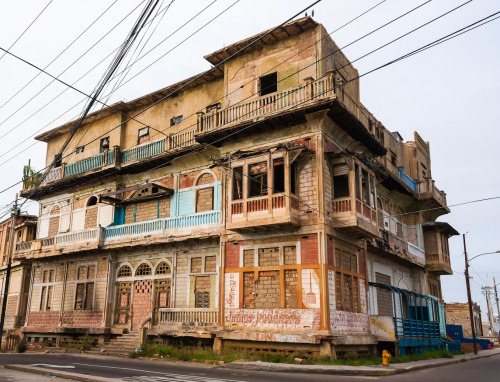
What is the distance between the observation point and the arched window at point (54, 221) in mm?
31031

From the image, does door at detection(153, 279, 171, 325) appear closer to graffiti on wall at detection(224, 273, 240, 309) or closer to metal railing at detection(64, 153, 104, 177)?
graffiti on wall at detection(224, 273, 240, 309)

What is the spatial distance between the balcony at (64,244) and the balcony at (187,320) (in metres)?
7.00

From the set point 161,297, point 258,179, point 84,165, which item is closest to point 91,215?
point 84,165

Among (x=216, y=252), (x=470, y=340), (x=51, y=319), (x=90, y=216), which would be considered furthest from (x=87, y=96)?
(x=470, y=340)

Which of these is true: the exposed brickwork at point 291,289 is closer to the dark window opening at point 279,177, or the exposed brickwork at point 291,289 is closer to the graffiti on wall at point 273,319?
the graffiti on wall at point 273,319

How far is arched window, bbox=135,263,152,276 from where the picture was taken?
25.5 metres

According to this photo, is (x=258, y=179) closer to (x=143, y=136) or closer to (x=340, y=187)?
(x=340, y=187)

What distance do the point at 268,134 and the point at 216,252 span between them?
6.37 metres

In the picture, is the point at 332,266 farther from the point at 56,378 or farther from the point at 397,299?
the point at 56,378

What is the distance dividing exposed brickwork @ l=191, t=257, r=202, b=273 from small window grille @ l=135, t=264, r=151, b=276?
316cm

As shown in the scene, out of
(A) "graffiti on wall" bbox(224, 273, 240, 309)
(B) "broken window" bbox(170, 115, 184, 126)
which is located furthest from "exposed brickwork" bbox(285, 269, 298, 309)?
(B) "broken window" bbox(170, 115, 184, 126)

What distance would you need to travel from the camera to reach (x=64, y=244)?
28375 millimetres

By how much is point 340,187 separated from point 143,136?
13.1 metres

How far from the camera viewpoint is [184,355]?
19.6m
